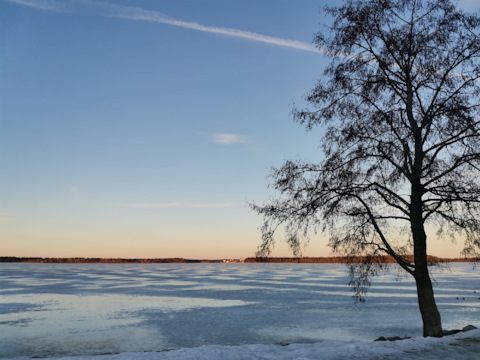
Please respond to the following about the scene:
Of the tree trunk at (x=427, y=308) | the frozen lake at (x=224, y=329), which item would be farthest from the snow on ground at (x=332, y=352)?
the tree trunk at (x=427, y=308)

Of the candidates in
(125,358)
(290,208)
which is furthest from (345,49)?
(125,358)

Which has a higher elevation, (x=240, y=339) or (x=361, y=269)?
(x=361, y=269)

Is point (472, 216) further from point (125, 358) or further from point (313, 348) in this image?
point (125, 358)

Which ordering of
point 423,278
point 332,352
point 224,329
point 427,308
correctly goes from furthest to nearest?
point 224,329 < point 423,278 < point 427,308 < point 332,352

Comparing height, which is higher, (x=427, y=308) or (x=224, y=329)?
(x=427, y=308)

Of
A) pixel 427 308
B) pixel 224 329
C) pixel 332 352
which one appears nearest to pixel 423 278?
pixel 427 308

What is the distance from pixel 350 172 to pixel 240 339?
16.0 meters

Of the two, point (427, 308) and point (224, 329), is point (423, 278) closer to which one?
point (427, 308)

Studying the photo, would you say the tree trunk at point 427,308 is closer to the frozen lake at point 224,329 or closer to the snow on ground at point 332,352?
the frozen lake at point 224,329

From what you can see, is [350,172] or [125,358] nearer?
[125,358]

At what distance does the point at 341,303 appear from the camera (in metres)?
49.3

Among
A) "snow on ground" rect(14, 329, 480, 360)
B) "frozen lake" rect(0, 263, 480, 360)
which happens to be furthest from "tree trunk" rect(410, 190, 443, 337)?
"snow on ground" rect(14, 329, 480, 360)

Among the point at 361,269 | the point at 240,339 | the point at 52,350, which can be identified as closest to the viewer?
the point at 361,269

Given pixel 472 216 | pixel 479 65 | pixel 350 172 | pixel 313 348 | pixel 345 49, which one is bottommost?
pixel 313 348
